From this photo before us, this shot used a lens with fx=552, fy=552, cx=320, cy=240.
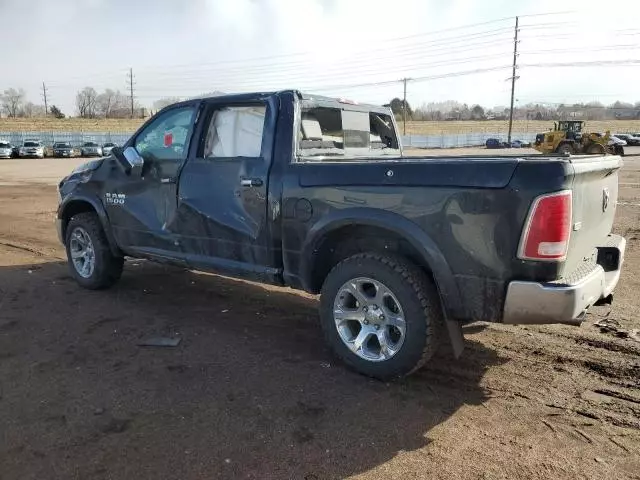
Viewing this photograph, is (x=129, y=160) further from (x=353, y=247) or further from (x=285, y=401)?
(x=285, y=401)

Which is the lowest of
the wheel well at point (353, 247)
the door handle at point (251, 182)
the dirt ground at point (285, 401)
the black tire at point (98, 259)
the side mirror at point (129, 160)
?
the dirt ground at point (285, 401)

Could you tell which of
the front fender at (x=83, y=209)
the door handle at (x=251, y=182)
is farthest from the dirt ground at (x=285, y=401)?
the door handle at (x=251, y=182)

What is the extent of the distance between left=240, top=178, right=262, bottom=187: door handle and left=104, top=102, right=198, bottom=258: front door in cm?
85

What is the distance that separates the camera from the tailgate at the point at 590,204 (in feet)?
10.5

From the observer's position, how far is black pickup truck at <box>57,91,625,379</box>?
313cm

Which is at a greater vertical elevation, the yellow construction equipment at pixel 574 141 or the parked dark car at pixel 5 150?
the yellow construction equipment at pixel 574 141

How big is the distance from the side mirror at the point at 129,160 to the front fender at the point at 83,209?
0.59 meters

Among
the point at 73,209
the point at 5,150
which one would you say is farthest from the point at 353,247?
the point at 5,150

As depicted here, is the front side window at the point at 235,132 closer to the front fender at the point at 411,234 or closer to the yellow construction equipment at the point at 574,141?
the front fender at the point at 411,234

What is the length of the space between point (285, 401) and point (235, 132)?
230 centimetres

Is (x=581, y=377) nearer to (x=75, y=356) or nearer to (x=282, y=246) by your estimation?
(x=282, y=246)

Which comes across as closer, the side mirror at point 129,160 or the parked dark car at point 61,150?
the side mirror at point 129,160

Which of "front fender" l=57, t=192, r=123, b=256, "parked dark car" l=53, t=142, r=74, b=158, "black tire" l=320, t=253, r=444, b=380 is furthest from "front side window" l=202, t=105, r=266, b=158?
"parked dark car" l=53, t=142, r=74, b=158

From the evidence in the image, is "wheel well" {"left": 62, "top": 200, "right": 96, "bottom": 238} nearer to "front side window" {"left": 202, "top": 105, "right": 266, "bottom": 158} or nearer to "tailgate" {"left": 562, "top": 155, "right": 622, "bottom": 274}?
"front side window" {"left": 202, "top": 105, "right": 266, "bottom": 158}
